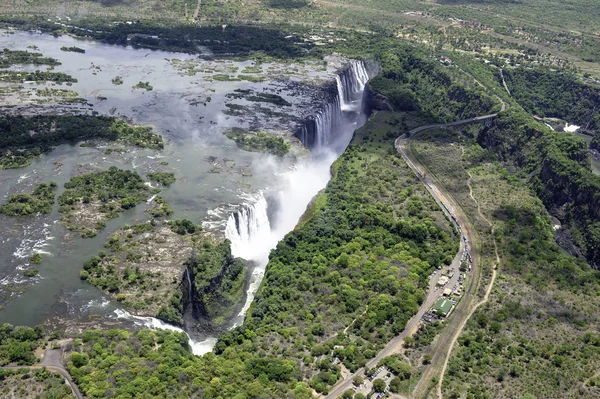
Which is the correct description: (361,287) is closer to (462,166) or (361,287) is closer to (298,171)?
(298,171)

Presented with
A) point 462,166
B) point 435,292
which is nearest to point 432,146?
point 462,166

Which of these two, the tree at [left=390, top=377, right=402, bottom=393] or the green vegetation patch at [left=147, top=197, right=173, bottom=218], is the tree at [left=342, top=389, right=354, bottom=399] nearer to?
the tree at [left=390, top=377, right=402, bottom=393]

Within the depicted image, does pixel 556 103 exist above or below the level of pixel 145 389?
above

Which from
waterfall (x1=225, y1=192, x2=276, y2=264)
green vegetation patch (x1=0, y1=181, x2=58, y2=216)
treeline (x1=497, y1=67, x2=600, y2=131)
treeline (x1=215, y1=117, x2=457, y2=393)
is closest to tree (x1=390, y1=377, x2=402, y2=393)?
treeline (x1=215, y1=117, x2=457, y2=393)

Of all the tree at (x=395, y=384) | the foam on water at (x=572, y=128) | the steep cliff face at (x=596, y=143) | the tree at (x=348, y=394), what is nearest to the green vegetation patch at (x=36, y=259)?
the tree at (x=348, y=394)

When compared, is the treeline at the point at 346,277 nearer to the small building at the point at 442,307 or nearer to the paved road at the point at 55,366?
the small building at the point at 442,307

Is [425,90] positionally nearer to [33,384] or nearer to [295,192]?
[295,192]

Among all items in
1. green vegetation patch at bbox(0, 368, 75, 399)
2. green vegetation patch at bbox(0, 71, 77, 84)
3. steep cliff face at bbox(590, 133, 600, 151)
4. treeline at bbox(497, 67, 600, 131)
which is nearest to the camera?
green vegetation patch at bbox(0, 368, 75, 399)
